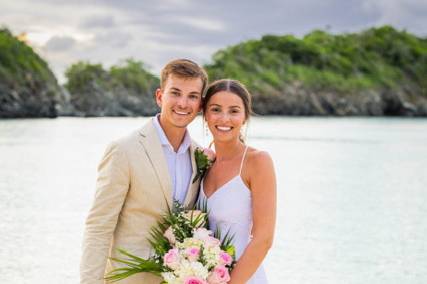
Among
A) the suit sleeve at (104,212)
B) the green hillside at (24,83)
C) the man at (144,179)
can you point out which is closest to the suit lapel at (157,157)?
the man at (144,179)

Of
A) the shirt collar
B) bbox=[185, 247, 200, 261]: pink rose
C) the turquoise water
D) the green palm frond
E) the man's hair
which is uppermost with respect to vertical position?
the man's hair

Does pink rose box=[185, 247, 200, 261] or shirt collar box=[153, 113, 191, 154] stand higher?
shirt collar box=[153, 113, 191, 154]

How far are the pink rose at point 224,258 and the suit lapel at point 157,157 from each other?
35 centimetres

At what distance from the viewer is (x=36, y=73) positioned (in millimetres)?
55625

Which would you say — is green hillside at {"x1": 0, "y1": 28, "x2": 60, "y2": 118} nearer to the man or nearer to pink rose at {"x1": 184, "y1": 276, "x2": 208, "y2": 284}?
the man

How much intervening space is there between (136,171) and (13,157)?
19957 millimetres

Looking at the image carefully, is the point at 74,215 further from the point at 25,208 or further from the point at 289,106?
the point at 289,106

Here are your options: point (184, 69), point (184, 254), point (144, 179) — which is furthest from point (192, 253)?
point (184, 69)

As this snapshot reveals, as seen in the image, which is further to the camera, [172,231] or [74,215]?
[74,215]

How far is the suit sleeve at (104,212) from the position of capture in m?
2.98

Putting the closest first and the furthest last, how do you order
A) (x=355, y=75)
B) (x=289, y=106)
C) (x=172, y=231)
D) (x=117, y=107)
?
1. (x=172, y=231)
2. (x=117, y=107)
3. (x=289, y=106)
4. (x=355, y=75)

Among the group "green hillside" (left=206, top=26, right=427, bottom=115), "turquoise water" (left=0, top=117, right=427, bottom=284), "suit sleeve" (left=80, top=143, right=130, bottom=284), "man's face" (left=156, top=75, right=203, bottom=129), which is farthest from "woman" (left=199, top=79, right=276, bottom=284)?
"green hillside" (left=206, top=26, right=427, bottom=115)

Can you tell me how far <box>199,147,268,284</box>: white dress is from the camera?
3.16 m

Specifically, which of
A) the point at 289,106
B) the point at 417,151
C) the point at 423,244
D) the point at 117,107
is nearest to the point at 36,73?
the point at 117,107
